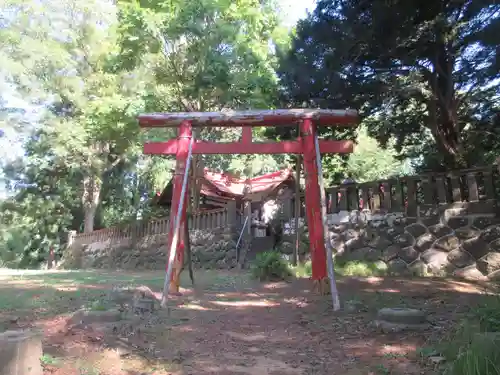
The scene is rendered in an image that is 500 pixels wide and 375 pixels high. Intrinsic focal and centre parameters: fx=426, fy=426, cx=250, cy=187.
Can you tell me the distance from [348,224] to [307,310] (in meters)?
4.02

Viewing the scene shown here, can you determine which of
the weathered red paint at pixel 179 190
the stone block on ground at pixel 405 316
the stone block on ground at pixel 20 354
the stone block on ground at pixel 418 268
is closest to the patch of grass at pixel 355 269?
the stone block on ground at pixel 418 268

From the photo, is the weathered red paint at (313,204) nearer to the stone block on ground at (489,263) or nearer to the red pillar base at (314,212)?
the red pillar base at (314,212)

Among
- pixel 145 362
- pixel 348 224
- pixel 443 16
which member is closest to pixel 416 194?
pixel 348 224

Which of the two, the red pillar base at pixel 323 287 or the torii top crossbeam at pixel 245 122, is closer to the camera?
the red pillar base at pixel 323 287

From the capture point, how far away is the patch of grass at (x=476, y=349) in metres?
2.69

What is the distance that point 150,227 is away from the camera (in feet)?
57.5

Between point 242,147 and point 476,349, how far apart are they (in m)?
4.94

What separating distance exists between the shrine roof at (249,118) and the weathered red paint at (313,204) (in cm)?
22

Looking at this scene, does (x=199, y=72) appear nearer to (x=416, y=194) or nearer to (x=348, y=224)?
(x=348, y=224)

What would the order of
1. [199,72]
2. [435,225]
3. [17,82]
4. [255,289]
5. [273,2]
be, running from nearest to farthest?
[255,289], [435,225], [199,72], [273,2], [17,82]

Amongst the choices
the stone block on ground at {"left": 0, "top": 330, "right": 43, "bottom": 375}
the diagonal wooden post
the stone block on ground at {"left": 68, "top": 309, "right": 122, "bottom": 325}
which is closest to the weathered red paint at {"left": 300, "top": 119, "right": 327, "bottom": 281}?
the diagonal wooden post

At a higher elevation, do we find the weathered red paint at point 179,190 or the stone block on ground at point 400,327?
the weathered red paint at point 179,190

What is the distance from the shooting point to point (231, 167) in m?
18.4

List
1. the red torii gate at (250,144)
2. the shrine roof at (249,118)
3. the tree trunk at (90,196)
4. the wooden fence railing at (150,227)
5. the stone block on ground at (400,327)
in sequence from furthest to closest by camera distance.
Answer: the tree trunk at (90,196)
the wooden fence railing at (150,227)
the shrine roof at (249,118)
the red torii gate at (250,144)
the stone block on ground at (400,327)
